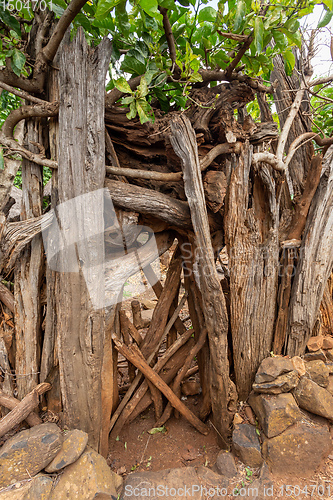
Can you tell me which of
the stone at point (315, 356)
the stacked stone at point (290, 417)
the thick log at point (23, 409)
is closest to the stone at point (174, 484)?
the stacked stone at point (290, 417)

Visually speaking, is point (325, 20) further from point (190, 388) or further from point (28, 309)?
point (190, 388)

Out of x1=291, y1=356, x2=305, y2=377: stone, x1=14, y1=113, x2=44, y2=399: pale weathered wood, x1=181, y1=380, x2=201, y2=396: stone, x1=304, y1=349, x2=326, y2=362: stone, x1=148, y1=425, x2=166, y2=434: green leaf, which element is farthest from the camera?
x1=181, y1=380, x2=201, y2=396: stone

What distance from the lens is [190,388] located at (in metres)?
3.14

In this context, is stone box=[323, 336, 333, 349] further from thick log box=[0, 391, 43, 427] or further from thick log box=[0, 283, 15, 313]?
thick log box=[0, 283, 15, 313]

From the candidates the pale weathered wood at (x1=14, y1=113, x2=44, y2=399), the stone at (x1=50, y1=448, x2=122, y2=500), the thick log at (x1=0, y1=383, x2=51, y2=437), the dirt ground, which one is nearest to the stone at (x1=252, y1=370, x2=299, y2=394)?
the dirt ground

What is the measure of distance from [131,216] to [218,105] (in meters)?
1.30

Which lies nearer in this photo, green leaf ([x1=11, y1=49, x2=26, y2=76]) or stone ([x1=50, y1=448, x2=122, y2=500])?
stone ([x1=50, y1=448, x2=122, y2=500])

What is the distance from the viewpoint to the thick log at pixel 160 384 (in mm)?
2539

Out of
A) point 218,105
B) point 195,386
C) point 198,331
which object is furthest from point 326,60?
point 195,386

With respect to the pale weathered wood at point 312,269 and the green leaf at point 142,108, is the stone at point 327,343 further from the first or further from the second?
the green leaf at point 142,108

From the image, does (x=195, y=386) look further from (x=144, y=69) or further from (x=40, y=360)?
(x=144, y=69)

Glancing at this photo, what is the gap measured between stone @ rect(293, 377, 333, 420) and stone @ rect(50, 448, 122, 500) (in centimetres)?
160

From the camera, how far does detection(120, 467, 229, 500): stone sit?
2.02 m

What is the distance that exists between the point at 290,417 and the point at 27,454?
1961 millimetres
